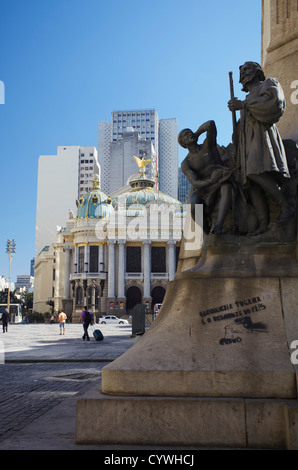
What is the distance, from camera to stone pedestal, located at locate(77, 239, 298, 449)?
12.2 ft

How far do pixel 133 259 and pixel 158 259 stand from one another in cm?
362

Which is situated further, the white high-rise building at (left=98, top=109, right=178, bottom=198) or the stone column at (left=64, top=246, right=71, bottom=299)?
the white high-rise building at (left=98, top=109, right=178, bottom=198)

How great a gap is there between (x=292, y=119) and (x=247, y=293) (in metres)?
3.43

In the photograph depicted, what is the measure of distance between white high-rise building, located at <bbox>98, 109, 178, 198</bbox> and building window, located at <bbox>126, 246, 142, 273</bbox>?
237 ft

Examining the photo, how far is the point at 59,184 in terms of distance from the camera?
117875 mm

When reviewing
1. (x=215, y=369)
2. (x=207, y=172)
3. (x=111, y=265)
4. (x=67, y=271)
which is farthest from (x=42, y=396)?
(x=67, y=271)

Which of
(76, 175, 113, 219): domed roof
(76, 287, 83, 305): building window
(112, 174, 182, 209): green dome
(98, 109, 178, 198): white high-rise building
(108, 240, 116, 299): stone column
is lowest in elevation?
(76, 287, 83, 305): building window

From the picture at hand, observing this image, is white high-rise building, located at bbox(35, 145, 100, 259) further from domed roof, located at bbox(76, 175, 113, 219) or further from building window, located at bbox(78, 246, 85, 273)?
building window, located at bbox(78, 246, 85, 273)

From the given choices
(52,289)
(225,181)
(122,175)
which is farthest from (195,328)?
(122,175)

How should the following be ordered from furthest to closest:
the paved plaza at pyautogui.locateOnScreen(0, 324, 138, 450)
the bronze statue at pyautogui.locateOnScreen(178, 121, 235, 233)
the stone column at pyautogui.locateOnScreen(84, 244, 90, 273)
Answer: the stone column at pyautogui.locateOnScreen(84, 244, 90, 273) → the bronze statue at pyautogui.locateOnScreen(178, 121, 235, 233) → the paved plaza at pyautogui.locateOnScreen(0, 324, 138, 450)

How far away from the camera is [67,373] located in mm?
10164

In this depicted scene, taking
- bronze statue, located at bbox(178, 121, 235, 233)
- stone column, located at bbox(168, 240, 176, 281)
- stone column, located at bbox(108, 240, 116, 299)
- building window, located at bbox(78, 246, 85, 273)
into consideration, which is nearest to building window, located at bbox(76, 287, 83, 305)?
building window, located at bbox(78, 246, 85, 273)
